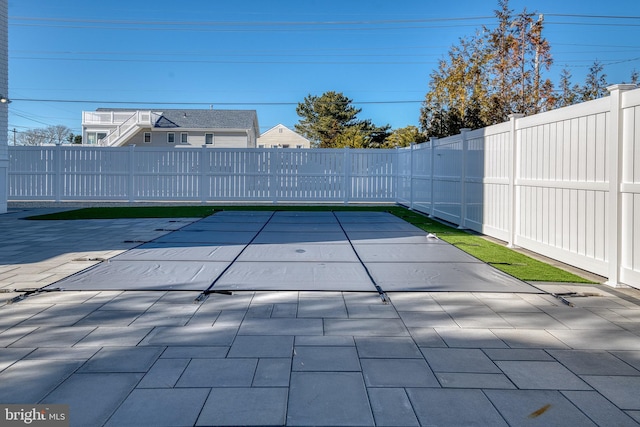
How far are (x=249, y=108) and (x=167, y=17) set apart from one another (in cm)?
1078

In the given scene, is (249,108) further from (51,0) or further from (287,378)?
(287,378)

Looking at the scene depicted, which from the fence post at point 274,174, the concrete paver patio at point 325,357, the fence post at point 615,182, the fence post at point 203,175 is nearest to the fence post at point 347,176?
the fence post at point 274,174

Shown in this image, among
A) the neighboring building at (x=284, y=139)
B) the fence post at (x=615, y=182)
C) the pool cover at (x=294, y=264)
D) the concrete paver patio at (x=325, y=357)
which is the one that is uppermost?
the neighboring building at (x=284, y=139)

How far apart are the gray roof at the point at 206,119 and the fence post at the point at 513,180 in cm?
2829

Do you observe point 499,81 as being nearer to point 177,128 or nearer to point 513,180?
point 513,180

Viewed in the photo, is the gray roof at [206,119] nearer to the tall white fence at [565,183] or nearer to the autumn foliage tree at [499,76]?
the autumn foliage tree at [499,76]

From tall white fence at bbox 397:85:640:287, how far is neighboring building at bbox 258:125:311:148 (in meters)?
32.7

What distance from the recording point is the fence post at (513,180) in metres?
7.86

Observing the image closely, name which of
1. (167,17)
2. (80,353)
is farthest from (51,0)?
(80,353)

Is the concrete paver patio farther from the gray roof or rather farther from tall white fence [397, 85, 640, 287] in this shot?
the gray roof

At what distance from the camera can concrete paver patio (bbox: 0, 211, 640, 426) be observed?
2.52 meters

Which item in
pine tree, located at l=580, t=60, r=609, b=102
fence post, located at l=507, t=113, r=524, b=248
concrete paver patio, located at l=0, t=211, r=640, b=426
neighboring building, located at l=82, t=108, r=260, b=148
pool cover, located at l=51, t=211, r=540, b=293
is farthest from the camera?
A: neighboring building, located at l=82, t=108, r=260, b=148

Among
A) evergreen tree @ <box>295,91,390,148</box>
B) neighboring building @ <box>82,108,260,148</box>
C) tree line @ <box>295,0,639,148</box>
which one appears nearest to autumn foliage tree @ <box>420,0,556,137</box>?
tree line @ <box>295,0,639,148</box>

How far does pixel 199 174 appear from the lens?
1723 cm
